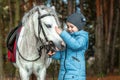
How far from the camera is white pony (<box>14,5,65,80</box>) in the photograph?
206 inches

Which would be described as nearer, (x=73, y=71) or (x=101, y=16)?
(x=73, y=71)

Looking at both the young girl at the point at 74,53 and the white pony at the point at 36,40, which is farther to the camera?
the white pony at the point at 36,40

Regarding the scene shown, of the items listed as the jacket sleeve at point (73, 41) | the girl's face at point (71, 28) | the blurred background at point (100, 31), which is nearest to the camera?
the jacket sleeve at point (73, 41)

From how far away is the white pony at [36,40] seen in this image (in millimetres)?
5242

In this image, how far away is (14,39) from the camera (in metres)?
6.29

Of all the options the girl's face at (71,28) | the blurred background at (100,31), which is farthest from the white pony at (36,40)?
the blurred background at (100,31)

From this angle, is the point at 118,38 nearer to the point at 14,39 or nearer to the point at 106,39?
the point at 106,39

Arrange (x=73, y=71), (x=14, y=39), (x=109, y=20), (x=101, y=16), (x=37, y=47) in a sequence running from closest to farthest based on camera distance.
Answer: (x=73, y=71), (x=37, y=47), (x=14, y=39), (x=101, y=16), (x=109, y=20)

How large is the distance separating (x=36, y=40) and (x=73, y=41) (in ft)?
4.34

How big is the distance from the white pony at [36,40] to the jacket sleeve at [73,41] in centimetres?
52

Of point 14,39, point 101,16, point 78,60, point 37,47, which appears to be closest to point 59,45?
point 78,60

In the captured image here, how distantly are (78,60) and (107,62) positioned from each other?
701 cm

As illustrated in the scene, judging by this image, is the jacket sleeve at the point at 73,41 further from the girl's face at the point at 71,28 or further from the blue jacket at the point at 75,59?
the girl's face at the point at 71,28

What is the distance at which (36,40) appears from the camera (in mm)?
5680
